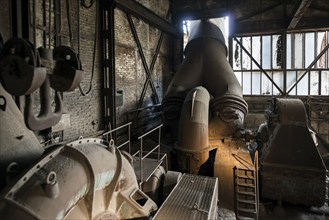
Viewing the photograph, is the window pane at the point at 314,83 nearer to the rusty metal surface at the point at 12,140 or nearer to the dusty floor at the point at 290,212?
the dusty floor at the point at 290,212

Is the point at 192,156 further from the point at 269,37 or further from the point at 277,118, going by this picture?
the point at 269,37

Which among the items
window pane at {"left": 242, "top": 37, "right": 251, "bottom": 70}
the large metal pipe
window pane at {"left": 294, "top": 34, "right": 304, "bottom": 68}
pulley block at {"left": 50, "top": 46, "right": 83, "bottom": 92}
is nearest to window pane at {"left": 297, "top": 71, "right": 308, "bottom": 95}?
window pane at {"left": 294, "top": 34, "right": 304, "bottom": 68}

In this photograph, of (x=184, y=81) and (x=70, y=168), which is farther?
(x=184, y=81)

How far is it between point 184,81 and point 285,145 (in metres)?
3.08

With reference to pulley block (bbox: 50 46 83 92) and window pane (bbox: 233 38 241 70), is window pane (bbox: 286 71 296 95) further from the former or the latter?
pulley block (bbox: 50 46 83 92)

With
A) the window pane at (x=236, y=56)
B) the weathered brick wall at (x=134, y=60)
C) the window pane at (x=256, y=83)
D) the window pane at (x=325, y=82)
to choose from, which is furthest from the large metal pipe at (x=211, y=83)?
the window pane at (x=325, y=82)

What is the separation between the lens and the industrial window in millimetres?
9742

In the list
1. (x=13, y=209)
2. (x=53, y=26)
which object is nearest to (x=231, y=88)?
(x=53, y=26)

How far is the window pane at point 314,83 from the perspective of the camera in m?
9.86

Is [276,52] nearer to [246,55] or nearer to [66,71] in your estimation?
[246,55]

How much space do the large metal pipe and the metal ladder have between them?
124cm

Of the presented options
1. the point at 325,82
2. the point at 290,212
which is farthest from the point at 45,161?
the point at 325,82

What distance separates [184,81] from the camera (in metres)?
7.07

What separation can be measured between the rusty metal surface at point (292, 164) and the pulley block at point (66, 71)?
506 cm
